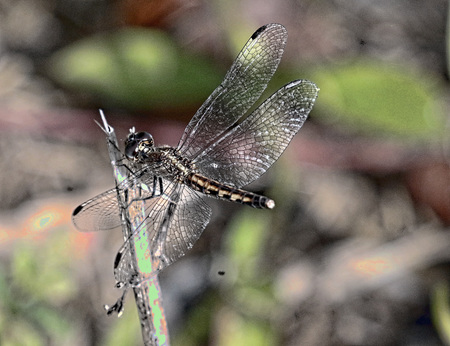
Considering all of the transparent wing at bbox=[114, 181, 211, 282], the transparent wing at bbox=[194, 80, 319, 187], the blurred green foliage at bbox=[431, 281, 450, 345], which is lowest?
the blurred green foliage at bbox=[431, 281, 450, 345]

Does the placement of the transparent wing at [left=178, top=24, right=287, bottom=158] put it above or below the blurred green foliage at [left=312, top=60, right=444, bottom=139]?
below

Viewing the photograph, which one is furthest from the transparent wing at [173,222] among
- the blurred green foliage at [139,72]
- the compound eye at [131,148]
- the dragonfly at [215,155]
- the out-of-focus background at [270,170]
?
the blurred green foliage at [139,72]

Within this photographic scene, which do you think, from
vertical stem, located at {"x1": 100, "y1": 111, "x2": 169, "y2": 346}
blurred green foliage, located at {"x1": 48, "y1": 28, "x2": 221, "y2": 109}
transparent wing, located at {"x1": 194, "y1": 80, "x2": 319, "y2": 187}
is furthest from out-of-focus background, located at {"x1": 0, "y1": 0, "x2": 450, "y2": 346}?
vertical stem, located at {"x1": 100, "y1": 111, "x2": 169, "y2": 346}

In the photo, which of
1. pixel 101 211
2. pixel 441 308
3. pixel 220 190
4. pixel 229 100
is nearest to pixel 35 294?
pixel 101 211

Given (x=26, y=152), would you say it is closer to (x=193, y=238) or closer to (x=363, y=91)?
(x=193, y=238)

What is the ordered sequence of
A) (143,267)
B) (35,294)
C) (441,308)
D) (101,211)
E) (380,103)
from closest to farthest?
(143,267) < (101,211) < (35,294) < (441,308) < (380,103)

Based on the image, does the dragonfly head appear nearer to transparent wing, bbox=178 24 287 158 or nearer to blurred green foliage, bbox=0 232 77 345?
transparent wing, bbox=178 24 287 158

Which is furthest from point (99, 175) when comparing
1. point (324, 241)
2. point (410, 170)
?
point (410, 170)

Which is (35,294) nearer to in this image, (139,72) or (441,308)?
(139,72)
